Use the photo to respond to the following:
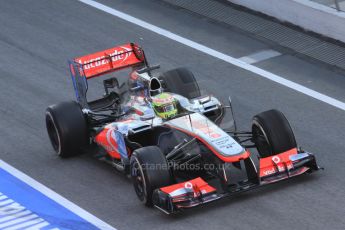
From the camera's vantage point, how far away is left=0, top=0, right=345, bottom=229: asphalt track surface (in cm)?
1335

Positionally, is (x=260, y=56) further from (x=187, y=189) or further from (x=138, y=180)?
(x=187, y=189)

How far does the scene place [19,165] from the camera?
15672 millimetres

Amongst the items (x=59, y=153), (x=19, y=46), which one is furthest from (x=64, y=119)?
(x=19, y=46)

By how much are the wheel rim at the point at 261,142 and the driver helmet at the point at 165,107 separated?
114cm

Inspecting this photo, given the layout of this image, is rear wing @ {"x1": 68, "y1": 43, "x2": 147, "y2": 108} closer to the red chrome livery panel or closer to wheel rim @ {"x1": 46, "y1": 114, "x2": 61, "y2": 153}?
wheel rim @ {"x1": 46, "y1": 114, "x2": 61, "y2": 153}

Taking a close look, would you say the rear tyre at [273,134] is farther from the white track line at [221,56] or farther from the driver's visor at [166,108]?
the white track line at [221,56]

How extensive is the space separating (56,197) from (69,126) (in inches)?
49.9

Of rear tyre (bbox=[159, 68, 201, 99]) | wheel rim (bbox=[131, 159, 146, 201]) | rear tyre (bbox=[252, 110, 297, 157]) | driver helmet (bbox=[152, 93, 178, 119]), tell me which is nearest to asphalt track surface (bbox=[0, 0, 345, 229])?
wheel rim (bbox=[131, 159, 146, 201])

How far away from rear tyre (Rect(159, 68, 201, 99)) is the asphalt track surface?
125cm

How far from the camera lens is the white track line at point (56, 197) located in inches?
530

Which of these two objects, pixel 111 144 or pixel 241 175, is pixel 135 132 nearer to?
pixel 111 144

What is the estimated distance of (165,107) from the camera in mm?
14664

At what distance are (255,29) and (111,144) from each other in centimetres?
653

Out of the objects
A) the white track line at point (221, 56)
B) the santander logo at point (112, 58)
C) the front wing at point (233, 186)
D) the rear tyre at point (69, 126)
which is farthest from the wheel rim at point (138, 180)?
the white track line at point (221, 56)
